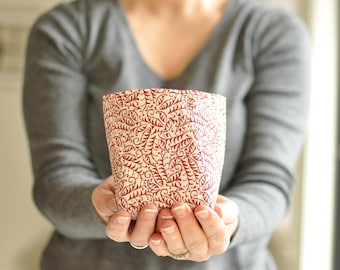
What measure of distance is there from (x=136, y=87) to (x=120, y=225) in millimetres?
330

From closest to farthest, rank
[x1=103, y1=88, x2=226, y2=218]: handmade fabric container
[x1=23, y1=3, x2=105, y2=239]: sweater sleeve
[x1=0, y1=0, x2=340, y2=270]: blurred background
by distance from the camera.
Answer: [x1=103, y1=88, x2=226, y2=218]: handmade fabric container → [x1=23, y1=3, x2=105, y2=239]: sweater sleeve → [x1=0, y1=0, x2=340, y2=270]: blurred background

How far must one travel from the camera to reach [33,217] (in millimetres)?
1333

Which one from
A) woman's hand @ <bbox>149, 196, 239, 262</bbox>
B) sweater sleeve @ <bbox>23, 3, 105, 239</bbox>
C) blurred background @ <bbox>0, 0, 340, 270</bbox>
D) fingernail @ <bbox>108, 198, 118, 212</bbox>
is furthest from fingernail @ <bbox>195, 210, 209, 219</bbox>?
blurred background @ <bbox>0, 0, 340, 270</bbox>

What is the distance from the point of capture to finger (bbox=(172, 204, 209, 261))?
0.51m

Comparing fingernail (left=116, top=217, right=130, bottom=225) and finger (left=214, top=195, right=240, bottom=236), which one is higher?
fingernail (left=116, top=217, right=130, bottom=225)

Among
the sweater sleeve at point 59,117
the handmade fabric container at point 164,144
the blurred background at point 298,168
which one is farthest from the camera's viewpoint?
the blurred background at point 298,168

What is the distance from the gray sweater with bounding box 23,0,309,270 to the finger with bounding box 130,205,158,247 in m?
0.22

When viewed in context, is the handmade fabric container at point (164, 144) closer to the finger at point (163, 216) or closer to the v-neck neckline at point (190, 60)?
the finger at point (163, 216)

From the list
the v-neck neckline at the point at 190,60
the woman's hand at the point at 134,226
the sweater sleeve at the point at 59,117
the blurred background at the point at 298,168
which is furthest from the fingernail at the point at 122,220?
the blurred background at the point at 298,168

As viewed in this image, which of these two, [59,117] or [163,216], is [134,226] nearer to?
[163,216]

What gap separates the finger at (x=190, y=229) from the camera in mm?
505

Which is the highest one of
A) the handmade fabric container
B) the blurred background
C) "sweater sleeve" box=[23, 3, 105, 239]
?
the handmade fabric container

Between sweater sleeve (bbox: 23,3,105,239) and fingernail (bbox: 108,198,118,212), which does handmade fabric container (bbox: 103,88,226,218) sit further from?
sweater sleeve (bbox: 23,3,105,239)

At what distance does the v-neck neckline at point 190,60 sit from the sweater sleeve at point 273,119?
6cm
